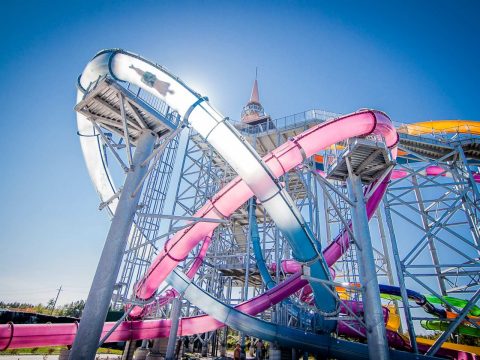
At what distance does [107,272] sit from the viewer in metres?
5.04

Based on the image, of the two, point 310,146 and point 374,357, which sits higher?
point 310,146

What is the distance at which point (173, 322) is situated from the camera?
1016cm

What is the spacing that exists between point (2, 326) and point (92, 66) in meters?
7.24

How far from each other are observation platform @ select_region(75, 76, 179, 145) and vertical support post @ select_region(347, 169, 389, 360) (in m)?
5.59

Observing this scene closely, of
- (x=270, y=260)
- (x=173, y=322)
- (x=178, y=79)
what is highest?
(x=178, y=79)

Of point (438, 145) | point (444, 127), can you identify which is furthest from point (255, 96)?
point (438, 145)

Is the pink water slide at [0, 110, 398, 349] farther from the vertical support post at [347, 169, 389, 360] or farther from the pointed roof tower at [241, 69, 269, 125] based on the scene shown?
the pointed roof tower at [241, 69, 269, 125]

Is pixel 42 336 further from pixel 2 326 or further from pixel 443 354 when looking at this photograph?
pixel 443 354

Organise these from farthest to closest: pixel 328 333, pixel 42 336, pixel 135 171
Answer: pixel 328 333
pixel 42 336
pixel 135 171

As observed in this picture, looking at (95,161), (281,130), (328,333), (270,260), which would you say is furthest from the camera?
(270,260)

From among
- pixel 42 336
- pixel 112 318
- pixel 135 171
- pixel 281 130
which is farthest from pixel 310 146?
pixel 112 318

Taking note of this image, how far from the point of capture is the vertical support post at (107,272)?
181 inches

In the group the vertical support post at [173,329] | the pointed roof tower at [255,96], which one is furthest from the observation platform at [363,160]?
the pointed roof tower at [255,96]

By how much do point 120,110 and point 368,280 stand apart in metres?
7.59
